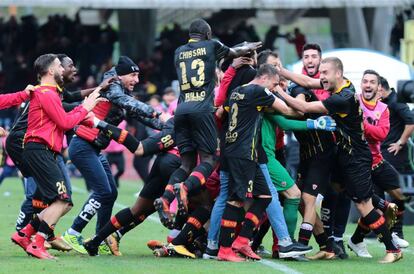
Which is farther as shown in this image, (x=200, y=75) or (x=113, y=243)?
(x=113, y=243)

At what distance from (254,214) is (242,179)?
1.41ft

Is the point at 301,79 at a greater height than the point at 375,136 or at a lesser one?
greater

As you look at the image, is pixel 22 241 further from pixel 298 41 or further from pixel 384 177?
pixel 298 41

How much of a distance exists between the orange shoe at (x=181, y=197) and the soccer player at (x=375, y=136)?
7.55 ft

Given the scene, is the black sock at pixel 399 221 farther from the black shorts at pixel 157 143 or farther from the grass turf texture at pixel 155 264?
the black shorts at pixel 157 143

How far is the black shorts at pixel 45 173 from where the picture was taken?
497 inches

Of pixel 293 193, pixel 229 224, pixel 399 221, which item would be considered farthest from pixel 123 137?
pixel 399 221

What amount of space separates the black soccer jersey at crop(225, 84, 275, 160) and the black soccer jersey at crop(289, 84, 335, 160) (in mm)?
680

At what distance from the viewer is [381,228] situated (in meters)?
12.9

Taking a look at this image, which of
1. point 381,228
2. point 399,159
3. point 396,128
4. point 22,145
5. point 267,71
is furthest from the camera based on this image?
point 399,159

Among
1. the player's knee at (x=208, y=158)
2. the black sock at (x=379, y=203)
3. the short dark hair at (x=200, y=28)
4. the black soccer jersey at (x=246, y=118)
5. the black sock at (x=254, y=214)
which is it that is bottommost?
the black sock at (x=379, y=203)

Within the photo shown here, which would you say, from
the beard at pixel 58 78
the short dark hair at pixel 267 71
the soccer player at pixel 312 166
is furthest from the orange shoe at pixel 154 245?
the short dark hair at pixel 267 71

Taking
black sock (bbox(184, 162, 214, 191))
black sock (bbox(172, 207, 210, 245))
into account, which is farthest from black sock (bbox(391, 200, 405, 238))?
black sock (bbox(184, 162, 214, 191))

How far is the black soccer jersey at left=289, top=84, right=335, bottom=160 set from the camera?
42.7 ft
